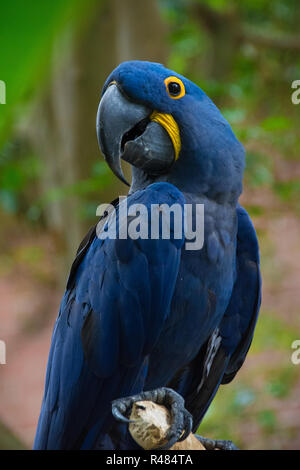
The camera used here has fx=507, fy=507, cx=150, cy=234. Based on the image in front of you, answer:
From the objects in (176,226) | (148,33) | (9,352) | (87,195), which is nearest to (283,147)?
(148,33)

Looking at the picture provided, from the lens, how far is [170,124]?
1010 millimetres

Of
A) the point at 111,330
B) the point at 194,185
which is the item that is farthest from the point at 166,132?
the point at 111,330

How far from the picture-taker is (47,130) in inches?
103

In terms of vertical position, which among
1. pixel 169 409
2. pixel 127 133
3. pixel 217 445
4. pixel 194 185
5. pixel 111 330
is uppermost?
pixel 127 133

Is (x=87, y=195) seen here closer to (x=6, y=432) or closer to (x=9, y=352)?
(x=6, y=432)

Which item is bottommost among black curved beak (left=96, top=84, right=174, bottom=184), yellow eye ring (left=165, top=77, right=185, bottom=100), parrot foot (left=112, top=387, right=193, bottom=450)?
parrot foot (left=112, top=387, right=193, bottom=450)

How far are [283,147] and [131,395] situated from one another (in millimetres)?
1834

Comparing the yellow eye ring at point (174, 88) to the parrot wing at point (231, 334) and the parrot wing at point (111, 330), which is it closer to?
the parrot wing at point (111, 330)

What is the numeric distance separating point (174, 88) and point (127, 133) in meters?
0.13

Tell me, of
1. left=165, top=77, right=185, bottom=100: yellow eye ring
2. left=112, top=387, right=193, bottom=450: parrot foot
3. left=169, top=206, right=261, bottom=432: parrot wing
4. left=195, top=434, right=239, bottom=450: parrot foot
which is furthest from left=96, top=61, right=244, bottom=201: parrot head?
left=195, top=434, right=239, bottom=450: parrot foot

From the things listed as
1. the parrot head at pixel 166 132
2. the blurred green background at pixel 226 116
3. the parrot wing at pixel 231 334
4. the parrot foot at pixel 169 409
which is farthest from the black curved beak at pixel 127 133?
the blurred green background at pixel 226 116

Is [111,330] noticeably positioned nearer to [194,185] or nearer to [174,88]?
[194,185]

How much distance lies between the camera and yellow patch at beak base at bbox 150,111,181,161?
A: 3.29 feet

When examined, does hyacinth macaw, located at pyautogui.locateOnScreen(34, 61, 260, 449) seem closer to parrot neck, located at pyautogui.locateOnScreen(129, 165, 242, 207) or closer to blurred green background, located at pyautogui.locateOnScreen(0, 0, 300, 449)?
A: parrot neck, located at pyautogui.locateOnScreen(129, 165, 242, 207)
